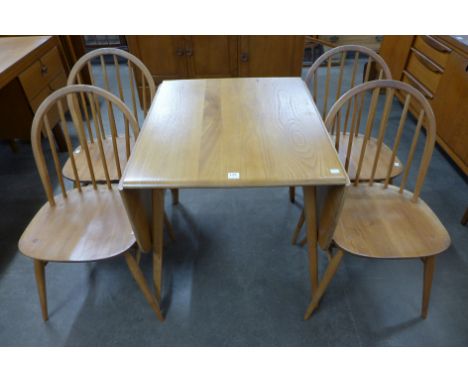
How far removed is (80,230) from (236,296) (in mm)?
726

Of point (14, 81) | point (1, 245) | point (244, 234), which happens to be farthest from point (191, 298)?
point (14, 81)

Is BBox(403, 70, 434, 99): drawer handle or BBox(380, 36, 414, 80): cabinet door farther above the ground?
BBox(380, 36, 414, 80): cabinet door

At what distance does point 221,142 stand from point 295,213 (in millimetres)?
900

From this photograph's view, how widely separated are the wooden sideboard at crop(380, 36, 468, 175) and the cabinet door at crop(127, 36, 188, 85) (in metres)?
1.80

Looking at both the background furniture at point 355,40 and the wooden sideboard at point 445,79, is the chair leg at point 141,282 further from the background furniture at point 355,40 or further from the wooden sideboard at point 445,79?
the background furniture at point 355,40

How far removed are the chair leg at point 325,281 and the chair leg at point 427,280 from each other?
336mm

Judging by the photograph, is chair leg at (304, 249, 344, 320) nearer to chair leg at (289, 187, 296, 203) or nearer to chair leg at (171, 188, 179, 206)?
chair leg at (289, 187, 296, 203)

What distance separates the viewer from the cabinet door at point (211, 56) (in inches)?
103

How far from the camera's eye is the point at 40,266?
4.04 ft

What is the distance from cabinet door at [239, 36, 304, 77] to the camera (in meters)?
2.61

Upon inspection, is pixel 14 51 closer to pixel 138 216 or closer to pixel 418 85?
pixel 138 216

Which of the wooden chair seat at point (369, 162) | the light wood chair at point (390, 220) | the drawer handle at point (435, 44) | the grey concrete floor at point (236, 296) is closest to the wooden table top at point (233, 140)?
the light wood chair at point (390, 220)

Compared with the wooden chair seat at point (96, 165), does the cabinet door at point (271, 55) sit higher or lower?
higher

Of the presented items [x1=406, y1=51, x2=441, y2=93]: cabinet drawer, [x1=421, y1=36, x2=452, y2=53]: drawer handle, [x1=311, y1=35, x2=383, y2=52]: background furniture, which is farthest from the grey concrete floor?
[x1=311, y1=35, x2=383, y2=52]: background furniture
